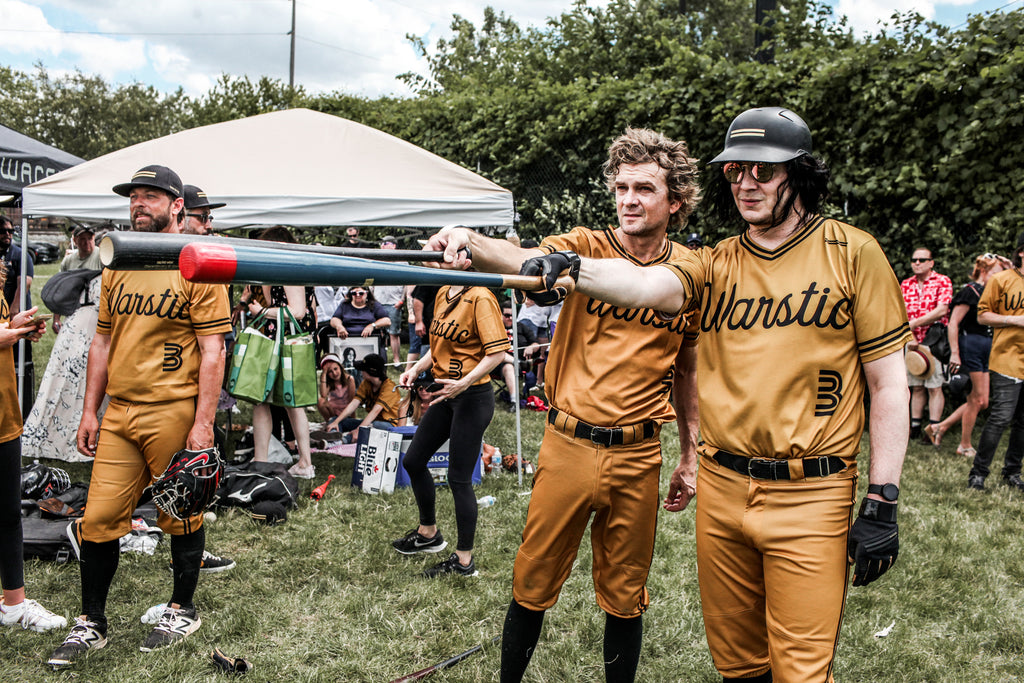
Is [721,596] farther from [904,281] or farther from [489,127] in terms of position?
[489,127]

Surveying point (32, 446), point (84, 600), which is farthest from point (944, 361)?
point (32, 446)

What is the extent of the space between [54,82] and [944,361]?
2160 inches

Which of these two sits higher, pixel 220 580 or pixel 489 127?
pixel 489 127

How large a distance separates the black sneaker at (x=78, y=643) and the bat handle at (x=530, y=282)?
3033 mm

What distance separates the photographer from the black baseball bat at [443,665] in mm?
3245

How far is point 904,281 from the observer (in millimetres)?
8383

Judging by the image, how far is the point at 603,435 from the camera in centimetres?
261

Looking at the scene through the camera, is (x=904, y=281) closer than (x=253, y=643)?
No

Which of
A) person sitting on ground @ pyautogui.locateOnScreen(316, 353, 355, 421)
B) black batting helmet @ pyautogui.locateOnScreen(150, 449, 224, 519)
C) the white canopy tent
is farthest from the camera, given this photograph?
person sitting on ground @ pyautogui.locateOnScreen(316, 353, 355, 421)

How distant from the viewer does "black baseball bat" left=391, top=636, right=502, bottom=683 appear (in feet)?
10.6

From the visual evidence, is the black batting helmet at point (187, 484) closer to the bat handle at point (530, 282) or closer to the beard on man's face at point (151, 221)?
Result: the beard on man's face at point (151, 221)

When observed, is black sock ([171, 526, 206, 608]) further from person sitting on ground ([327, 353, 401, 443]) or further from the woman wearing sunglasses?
the woman wearing sunglasses

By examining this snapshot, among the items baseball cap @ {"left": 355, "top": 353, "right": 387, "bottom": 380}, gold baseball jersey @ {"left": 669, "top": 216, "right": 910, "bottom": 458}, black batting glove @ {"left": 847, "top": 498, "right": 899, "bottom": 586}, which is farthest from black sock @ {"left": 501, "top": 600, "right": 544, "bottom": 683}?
baseball cap @ {"left": 355, "top": 353, "right": 387, "bottom": 380}

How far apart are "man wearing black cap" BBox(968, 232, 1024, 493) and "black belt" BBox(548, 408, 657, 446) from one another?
5.02 meters
